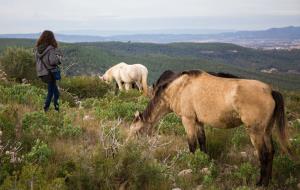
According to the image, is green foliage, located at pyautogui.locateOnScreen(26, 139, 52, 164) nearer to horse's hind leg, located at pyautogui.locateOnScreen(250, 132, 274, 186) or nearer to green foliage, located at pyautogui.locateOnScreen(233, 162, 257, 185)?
green foliage, located at pyautogui.locateOnScreen(233, 162, 257, 185)

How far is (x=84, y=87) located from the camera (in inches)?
630

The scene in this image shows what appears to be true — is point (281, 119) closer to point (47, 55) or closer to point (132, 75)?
point (47, 55)

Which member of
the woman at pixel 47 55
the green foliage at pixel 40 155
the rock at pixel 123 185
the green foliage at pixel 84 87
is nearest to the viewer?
the rock at pixel 123 185

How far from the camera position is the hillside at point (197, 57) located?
343 ft

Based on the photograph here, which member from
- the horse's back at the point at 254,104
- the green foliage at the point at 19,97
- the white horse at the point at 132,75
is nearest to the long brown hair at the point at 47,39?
the green foliage at the point at 19,97

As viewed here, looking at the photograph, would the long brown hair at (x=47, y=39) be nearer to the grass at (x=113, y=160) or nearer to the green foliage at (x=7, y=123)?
the grass at (x=113, y=160)

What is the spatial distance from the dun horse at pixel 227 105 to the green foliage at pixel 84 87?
8.52 m

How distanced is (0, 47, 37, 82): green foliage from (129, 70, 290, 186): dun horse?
7.83 meters

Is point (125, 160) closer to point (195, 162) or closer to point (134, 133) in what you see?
point (195, 162)

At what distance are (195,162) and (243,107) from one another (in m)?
1.02

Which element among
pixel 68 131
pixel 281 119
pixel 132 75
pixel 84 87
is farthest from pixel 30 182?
pixel 132 75

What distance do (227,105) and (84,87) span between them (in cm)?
1072

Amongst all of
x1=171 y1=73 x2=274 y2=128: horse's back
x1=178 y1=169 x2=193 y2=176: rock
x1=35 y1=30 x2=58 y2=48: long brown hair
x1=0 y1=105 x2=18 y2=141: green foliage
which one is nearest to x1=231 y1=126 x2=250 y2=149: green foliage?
x1=171 y1=73 x2=274 y2=128: horse's back

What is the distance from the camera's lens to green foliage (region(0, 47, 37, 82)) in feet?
46.4
